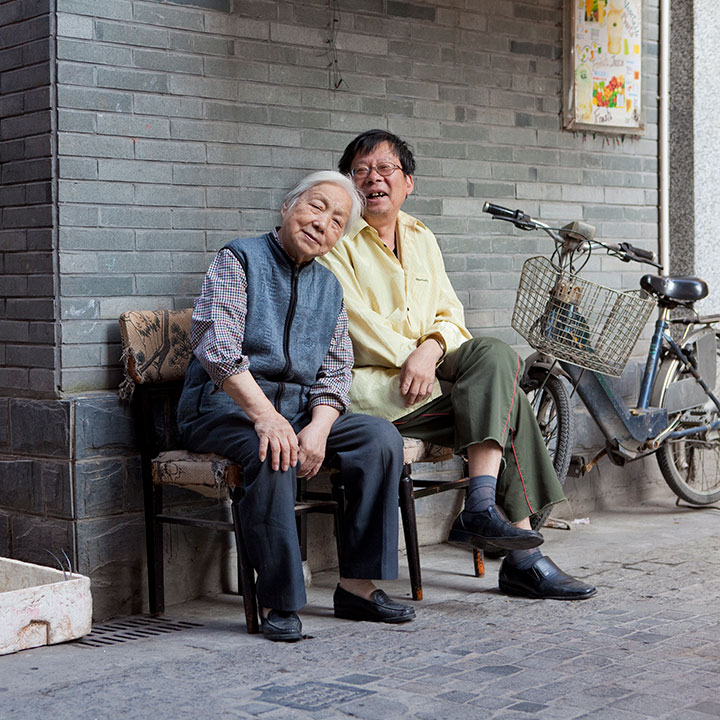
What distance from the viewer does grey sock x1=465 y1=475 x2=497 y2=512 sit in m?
3.98

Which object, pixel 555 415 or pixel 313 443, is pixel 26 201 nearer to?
pixel 313 443

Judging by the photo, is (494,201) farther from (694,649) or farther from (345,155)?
(694,649)

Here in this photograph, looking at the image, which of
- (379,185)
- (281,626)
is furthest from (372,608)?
(379,185)

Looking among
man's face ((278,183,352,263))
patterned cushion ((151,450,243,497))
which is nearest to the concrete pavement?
patterned cushion ((151,450,243,497))

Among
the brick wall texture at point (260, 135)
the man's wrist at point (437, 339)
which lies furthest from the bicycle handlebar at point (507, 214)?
the man's wrist at point (437, 339)

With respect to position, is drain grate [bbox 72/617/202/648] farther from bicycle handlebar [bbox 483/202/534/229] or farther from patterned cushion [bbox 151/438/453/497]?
bicycle handlebar [bbox 483/202/534/229]

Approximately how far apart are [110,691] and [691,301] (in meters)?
3.52

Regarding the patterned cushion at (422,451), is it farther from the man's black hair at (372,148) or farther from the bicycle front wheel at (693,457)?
the bicycle front wheel at (693,457)

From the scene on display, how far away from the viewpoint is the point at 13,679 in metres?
3.24

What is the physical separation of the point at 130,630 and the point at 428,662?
3.45 feet

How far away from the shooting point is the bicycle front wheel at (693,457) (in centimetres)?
579

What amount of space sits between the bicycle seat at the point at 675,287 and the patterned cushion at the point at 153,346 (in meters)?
2.36

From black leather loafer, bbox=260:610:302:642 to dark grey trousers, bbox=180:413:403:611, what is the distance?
0.04 meters

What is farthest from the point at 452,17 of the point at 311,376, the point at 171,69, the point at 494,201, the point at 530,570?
the point at 530,570
